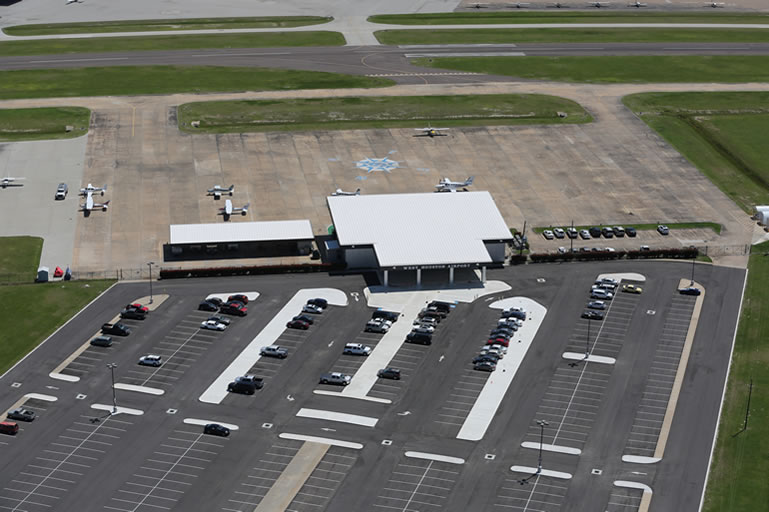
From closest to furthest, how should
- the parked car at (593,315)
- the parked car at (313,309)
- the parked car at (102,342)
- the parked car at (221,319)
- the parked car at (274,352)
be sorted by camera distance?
the parked car at (274,352)
the parked car at (102,342)
the parked car at (221,319)
the parked car at (593,315)
the parked car at (313,309)

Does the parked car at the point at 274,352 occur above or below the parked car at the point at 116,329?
above

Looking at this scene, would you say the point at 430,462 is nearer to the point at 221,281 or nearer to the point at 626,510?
the point at 626,510

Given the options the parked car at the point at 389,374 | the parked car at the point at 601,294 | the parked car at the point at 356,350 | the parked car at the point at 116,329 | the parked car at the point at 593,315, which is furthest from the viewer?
the parked car at the point at 601,294

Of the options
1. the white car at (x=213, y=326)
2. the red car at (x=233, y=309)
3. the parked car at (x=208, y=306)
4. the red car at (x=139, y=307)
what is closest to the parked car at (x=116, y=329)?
the red car at (x=139, y=307)

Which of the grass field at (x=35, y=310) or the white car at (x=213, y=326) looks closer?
the grass field at (x=35, y=310)

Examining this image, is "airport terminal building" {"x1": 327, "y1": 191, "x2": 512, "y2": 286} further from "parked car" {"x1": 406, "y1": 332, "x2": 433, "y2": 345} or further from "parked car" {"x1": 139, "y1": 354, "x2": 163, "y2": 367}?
"parked car" {"x1": 139, "y1": 354, "x2": 163, "y2": 367}

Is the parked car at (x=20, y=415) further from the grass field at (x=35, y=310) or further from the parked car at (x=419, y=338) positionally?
the parked car at (x=419, y=338)

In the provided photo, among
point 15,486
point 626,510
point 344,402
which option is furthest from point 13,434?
point 626,510

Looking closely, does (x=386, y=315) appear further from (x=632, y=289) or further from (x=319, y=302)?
(x=632, y=289)

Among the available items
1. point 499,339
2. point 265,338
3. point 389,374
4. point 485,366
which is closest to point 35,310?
point 265,338
